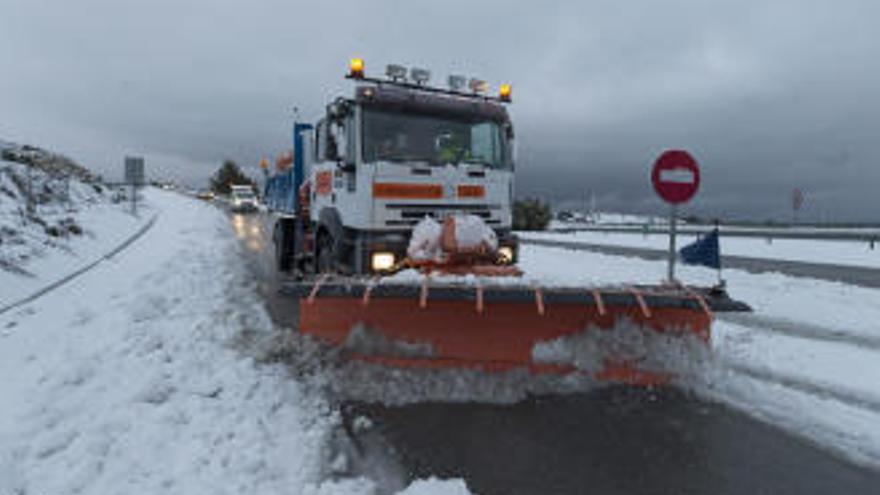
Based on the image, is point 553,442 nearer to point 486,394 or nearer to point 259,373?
point 486,394

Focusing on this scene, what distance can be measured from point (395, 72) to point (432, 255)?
2.84 m

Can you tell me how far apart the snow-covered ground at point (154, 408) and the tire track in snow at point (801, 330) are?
20.1ft

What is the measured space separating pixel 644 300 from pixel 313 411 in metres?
2.70

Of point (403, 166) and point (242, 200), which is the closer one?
point (403, 166)

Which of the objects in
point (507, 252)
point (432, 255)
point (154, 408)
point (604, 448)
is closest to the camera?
point (604, 448)

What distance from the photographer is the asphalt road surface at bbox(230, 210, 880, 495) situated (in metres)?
3.22

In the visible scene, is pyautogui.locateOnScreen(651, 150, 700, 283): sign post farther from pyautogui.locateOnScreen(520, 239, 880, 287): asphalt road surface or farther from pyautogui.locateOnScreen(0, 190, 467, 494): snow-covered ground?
pyautogui.locateOnScreen(520, 239, 880, 287): asphalt road surface

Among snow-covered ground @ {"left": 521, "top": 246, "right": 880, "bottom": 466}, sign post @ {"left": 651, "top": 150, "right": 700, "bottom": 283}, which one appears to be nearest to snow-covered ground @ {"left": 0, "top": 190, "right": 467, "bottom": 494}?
snow-covered ground @ {"left": 521, "top": 246, "right": 880, "bottom": 466}

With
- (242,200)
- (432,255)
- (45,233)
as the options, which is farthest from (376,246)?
(242,200)

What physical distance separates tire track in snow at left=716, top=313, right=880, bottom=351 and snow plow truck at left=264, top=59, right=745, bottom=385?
339 centimetres

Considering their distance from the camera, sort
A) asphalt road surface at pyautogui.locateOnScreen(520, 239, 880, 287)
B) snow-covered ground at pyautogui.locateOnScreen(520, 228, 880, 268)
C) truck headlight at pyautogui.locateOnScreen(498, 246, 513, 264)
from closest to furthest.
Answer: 1. truck headlight at pyautogui.locateOnScreen(498, 246, 513, 264)
2. asphalt road surface at pyautogui.locateOnScreen(520, 239, 880, 287)
3. snow-covered ground at pyautogui.locateOnScreen(520, 228, 880, 268)

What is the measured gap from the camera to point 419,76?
22.9 feet

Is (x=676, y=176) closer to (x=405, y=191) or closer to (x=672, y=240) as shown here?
(x=672, y=240)

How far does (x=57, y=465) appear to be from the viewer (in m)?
3.06
